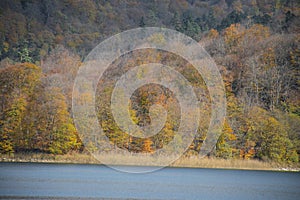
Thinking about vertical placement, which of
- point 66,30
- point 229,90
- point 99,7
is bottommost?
point 229,90

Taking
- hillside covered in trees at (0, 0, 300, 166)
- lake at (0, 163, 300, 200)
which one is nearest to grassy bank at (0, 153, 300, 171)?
hillside covered in trees at (0, 0, 300, 166)

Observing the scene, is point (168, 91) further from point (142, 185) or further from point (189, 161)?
point (142, 185)

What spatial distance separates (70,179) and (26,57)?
165ft

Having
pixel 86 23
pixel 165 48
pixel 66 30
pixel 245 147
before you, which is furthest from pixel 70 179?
pixel 86 23

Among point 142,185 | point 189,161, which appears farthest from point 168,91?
point 142,185

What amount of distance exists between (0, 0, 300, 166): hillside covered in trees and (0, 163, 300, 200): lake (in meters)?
8.68

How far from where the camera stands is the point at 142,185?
108 ft

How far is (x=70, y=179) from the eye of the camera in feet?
110

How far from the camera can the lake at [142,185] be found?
2738 centimetres

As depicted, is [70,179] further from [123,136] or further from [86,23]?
[86,23]

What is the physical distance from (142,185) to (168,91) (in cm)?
2816

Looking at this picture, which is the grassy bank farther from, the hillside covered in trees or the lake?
the lake

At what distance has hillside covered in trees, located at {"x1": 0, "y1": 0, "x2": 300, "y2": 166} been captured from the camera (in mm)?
49594

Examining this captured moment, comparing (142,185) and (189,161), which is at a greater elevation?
(189,161)
